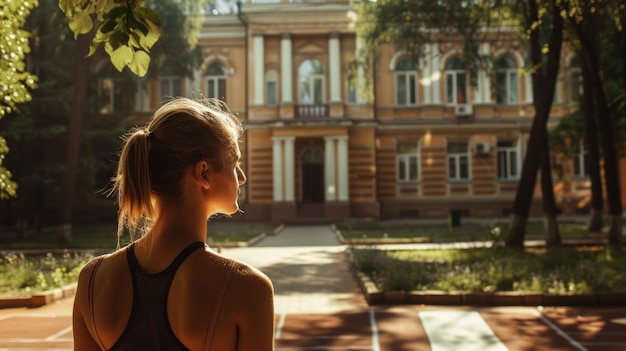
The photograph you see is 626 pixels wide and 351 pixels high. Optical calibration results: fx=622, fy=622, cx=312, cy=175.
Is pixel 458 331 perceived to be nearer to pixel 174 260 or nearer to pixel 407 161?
pixel 174 260

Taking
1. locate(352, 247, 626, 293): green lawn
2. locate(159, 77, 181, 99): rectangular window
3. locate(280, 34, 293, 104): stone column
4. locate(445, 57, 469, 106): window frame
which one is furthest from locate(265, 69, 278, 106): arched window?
locate(352, 247, 626, 293): green lawn

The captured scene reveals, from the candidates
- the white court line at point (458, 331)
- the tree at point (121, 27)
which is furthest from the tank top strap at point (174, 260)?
the white court line at point (458, 331)

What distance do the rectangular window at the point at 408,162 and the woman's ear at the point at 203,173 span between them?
2975cm

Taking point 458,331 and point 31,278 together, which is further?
point 31,278

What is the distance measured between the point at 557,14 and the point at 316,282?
7.46m

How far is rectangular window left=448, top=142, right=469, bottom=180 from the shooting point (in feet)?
102

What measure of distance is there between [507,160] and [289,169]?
430 inches

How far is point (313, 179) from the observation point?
30.7 m

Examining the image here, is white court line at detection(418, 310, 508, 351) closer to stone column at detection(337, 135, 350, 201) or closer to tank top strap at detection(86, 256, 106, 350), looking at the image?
tank top strap at detection(86, 256, 106, 350)

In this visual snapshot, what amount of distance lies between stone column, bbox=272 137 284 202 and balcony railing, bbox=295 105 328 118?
5.50ft

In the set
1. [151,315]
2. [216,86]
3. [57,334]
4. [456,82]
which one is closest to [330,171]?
[216,86]

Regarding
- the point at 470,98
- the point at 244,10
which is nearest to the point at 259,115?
the point at 244,10

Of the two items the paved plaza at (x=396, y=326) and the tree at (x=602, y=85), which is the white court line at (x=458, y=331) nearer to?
the paved plaza at (x=396, y=326)

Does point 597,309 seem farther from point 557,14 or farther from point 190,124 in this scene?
point 190,124
